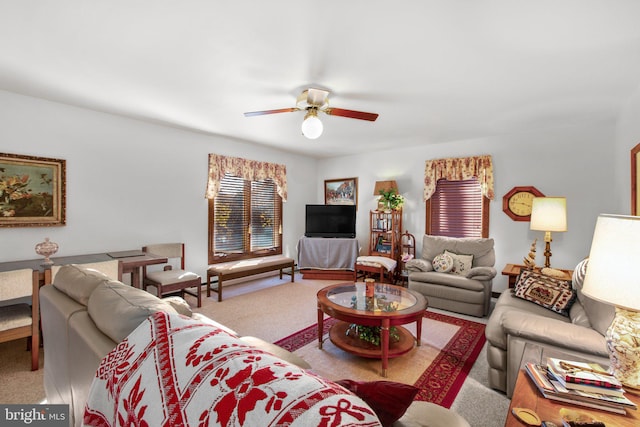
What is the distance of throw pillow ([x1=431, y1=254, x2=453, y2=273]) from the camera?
3963mm

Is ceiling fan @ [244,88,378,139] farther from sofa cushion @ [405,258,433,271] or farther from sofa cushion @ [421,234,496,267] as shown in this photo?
sofa cushion @ [421,234,496,267]

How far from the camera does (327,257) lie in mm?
5453

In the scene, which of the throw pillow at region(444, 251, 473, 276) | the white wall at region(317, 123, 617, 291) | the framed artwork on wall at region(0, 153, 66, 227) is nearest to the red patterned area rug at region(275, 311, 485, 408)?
the throw pillow at region(444, 251, 473, 276)

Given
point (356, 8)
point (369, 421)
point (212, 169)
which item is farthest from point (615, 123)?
point (212, 169)

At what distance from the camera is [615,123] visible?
12.0ft

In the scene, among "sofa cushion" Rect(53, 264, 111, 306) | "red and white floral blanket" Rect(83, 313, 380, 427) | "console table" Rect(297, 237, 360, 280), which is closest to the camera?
"red and white floral blanket" Rect(83, 313, 380, 427)

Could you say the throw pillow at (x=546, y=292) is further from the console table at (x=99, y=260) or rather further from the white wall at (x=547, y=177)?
the console table at (x=99, y=260)

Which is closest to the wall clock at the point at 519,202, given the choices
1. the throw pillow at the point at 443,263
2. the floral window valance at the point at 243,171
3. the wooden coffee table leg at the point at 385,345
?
the throw pillow at the point at 443,263

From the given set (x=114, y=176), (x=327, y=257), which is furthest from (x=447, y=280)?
(x=114, y=176)

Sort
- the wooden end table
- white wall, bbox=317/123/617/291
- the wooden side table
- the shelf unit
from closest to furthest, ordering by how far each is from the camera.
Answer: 1. the wooden end table
2. the wooden side table
3. white wall, bbox=317/123/617/291
4. the shelf unit

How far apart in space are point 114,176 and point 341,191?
3966 mm

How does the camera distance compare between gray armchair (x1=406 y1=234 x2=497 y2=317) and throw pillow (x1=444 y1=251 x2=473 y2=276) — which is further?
throw pillow (x1=444 y1=251 x2=473 y2=276)

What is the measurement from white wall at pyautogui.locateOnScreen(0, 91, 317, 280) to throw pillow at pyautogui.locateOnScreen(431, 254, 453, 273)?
11.4 ft

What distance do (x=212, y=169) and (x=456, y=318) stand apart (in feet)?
13.2
